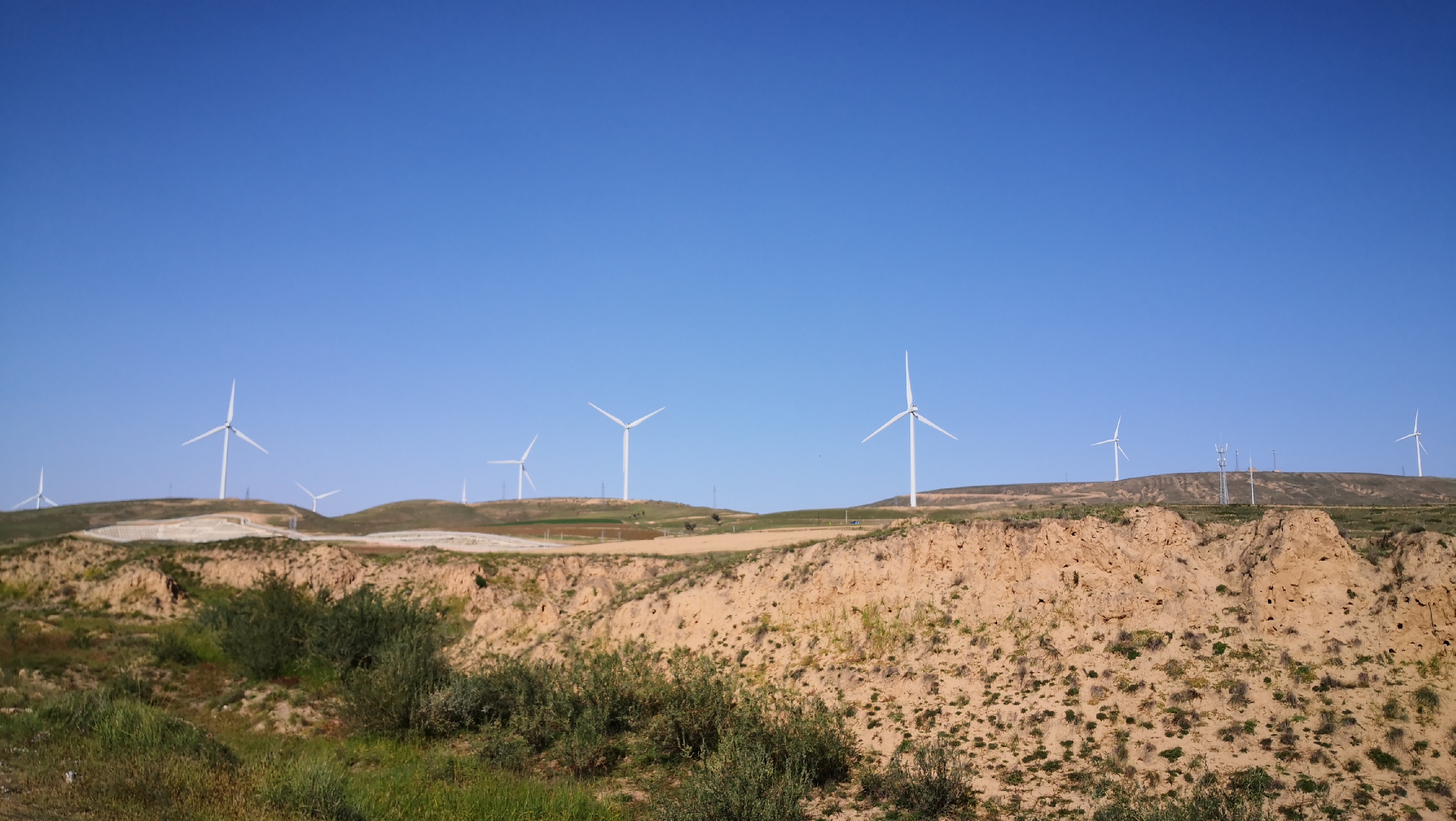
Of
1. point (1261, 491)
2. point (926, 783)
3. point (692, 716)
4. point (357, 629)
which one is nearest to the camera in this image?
point (926, 783)

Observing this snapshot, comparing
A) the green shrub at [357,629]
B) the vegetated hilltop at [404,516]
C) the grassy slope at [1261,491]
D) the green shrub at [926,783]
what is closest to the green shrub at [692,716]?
the green shrub at [926,783]

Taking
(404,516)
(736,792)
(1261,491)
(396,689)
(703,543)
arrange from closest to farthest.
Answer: (736,792), (396,689), (703,543), (1261,491), (404,516)

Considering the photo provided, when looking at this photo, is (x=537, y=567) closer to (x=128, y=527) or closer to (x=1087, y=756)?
(x=1087, y=756)

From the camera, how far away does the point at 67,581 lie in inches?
2101

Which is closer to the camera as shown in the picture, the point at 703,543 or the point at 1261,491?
the point at 703,543

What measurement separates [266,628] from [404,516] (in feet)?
353

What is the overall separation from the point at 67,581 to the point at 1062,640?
56685 millimetres

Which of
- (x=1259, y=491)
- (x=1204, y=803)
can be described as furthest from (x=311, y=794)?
(x=1259, y=491)

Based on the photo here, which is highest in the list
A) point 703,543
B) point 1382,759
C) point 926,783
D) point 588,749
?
point 703,543

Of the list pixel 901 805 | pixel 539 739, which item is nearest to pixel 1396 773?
pixel 901 805

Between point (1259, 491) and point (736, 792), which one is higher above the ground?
point (1259, 491)

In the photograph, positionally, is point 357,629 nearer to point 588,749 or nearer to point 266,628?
point 266,628

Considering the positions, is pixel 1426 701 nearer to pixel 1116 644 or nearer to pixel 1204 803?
pixel 1204 803

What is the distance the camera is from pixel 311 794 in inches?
699
